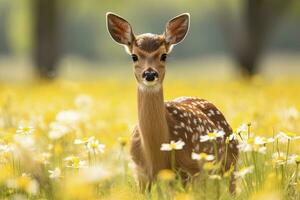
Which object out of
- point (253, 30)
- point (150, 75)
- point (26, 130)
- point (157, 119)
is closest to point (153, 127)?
point (157, 119)

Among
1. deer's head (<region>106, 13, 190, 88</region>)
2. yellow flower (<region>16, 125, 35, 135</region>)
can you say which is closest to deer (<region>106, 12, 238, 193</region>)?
deer's head (<region>106, 13, 190, 88</region>)

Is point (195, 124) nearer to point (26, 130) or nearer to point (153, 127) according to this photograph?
point (153, 127)

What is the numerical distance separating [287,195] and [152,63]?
4.31 ft

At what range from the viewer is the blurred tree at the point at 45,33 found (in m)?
25.1

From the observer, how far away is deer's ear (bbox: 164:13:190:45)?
5844 millimetres

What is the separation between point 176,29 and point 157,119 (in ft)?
2.93

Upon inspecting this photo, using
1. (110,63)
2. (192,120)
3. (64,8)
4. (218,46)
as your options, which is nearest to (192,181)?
(192,120)

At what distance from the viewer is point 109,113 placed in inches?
415

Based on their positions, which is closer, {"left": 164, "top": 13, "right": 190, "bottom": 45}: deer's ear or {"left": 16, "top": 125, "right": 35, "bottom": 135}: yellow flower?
{"left": 16, "top": 125, "right": 35, "bottom": 135}: yellow flower

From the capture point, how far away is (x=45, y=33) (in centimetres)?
2544

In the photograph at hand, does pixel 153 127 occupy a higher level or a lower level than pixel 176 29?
lower

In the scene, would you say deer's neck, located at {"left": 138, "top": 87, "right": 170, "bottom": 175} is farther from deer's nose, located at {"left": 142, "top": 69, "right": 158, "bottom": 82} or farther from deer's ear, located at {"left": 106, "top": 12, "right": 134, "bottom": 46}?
deer's ear, located at {"left": 106, "top": 12, "right": 134, "bottom": 46}

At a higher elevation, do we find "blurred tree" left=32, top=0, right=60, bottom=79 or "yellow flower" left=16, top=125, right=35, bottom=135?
"blurred tree" left=32, top=0, right=60, bottom=79

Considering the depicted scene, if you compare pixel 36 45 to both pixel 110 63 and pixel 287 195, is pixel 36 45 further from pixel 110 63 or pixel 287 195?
pixel 110 63
